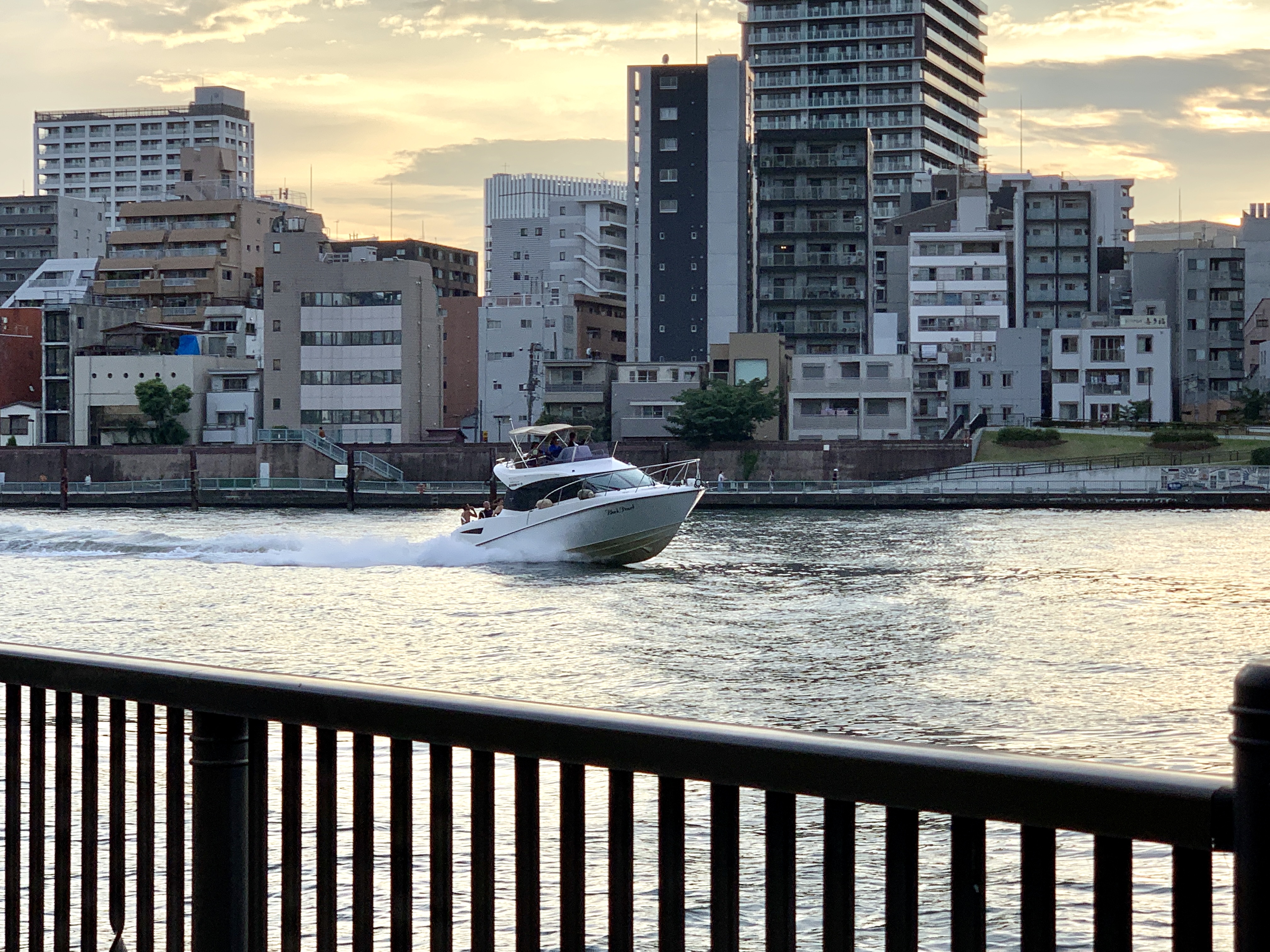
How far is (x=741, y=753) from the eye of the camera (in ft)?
7.50

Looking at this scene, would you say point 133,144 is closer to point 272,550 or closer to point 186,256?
point 186,256

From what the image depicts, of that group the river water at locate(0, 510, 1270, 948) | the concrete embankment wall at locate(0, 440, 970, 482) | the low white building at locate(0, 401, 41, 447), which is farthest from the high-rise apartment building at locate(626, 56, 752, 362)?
the river water at locate(0, 510, 1270, 948)

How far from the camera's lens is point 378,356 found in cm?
8656

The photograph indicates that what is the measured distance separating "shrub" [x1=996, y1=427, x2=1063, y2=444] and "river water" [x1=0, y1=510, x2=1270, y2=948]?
23380mm

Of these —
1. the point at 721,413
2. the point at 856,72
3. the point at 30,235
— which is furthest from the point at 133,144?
the point at 721,413

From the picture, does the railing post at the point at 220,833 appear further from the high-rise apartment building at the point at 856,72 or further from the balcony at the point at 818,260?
the high-rise apartment building at the point at 856,72

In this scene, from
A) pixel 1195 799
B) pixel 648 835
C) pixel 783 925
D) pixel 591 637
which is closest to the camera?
pixel 1195 799

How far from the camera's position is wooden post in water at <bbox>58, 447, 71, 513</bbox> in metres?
74.7

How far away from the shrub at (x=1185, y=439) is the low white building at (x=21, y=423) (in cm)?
5883

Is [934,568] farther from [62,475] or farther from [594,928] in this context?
[62,475]

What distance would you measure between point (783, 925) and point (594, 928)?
544 cm

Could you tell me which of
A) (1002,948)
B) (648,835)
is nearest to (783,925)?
(1002,948)

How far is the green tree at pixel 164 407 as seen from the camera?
273 feet

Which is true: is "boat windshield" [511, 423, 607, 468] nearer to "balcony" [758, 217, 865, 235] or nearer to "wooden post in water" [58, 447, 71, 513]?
"wooden post in water" [58, 447, 71, 513]
